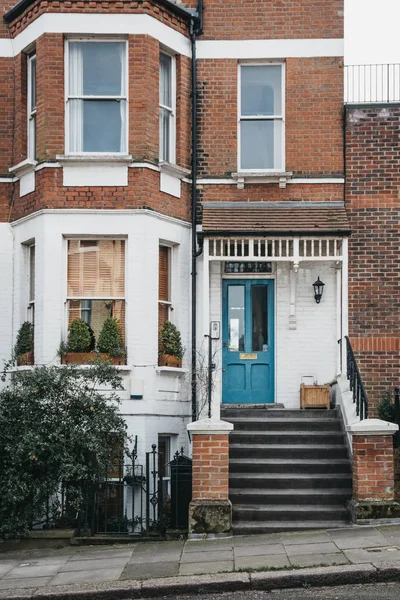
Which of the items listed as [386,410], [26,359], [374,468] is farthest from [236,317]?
[374,468]

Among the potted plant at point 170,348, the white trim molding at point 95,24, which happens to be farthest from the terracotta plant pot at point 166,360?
the white trim molding at point 95,24

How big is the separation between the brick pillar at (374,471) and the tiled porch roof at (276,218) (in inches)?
142

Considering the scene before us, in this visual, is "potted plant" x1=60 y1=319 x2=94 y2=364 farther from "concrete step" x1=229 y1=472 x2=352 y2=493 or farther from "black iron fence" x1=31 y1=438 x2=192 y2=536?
"concrete step" x1=229 y1=472 x2=352 y2=493

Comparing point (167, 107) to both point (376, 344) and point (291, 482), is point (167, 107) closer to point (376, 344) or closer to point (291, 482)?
point (376, 344)

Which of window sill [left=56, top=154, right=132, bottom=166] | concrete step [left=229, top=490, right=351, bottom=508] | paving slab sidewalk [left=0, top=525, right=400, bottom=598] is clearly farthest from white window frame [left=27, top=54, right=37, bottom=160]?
paving slab sidewalk [left=0, top=525, right=400, bottom=598]

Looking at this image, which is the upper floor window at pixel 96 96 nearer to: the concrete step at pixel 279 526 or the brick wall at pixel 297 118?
the brick wall at pixel 297 118

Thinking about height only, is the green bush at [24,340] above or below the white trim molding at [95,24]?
below

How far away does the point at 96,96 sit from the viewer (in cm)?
1499

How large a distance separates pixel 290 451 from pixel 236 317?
2967 millimetres

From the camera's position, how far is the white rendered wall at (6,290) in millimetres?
15375

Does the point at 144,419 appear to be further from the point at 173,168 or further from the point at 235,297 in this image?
the point at 173,168

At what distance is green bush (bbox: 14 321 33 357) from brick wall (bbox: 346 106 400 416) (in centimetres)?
521

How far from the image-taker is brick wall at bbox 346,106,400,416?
1538 centimetres

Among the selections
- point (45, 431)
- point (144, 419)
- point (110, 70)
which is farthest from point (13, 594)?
point (110, 70)
